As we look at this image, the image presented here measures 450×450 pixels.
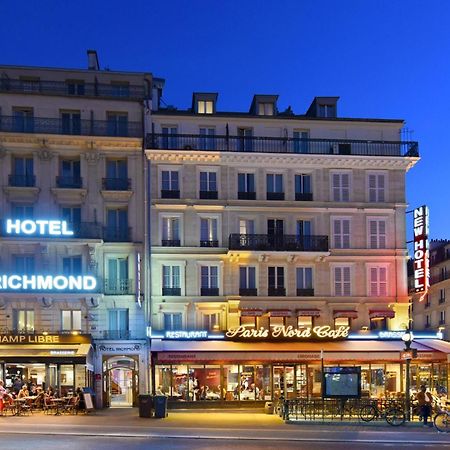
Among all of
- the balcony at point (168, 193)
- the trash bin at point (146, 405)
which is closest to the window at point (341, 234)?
the balcony at point (168, 193)

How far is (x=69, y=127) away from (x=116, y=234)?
6.69 metres

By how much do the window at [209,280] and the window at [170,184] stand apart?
181 inches

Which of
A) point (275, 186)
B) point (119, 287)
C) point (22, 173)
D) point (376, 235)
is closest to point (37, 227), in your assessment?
point (22, 173)

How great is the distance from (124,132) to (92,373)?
13.8 m

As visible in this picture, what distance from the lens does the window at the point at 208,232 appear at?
46.4 m

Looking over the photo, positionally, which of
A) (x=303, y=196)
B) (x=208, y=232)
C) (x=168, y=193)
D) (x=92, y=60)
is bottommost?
(x=208, y=232)

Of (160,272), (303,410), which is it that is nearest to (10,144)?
(160,272)

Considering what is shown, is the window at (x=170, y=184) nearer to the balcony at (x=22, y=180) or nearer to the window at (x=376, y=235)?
the balcony at (x=22, y=180)

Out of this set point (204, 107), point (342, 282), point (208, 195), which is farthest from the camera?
point (204, 107)

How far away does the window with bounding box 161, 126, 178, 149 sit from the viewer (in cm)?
4659

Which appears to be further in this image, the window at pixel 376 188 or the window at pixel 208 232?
the window at pixel 376 188

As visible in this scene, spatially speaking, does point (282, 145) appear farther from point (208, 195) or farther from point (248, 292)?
point (248, 292)

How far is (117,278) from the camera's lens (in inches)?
1785

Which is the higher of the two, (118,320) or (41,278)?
(41,278)
